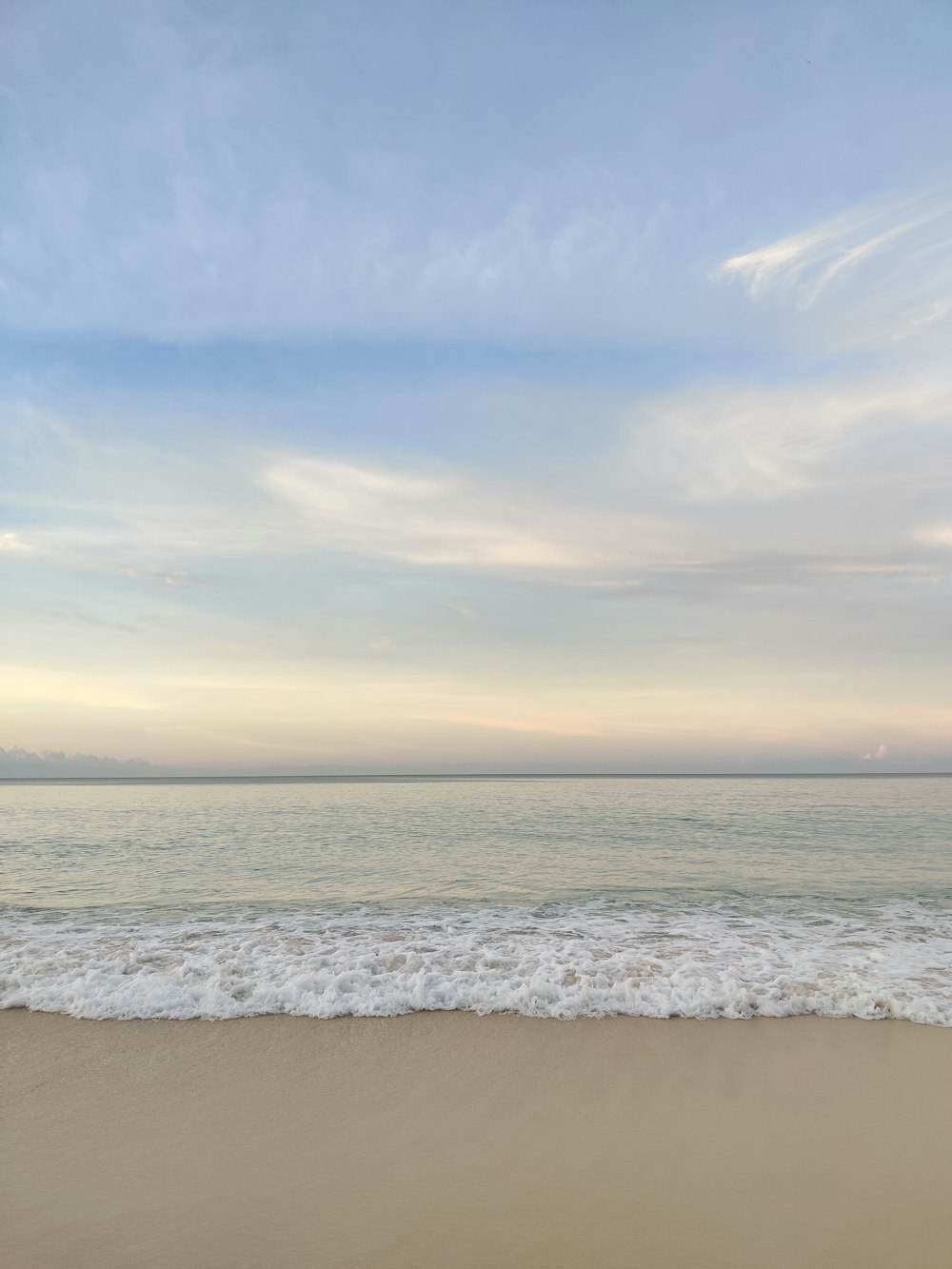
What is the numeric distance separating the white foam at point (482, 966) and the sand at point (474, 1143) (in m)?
0.39

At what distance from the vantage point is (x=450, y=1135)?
5.49 meters

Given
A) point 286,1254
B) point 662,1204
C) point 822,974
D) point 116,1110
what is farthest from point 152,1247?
point 822,974

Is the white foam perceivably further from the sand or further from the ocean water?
the sand

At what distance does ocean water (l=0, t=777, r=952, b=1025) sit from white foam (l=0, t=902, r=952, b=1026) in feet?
0.12

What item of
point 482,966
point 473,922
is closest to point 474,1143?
point 482,966

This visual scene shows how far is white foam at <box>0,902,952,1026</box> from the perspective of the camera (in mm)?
7953

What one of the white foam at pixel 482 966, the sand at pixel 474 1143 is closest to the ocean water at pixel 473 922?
the white foam at pixel 482 966

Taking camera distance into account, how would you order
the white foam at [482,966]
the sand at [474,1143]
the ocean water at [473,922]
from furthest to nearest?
the ocean water at [473,922]
the white foam at [482,966]
the sand at [474,1143]

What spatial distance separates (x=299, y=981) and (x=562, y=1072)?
11.2 feet

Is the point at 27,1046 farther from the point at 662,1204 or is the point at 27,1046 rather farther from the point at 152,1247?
the point at 662,1204

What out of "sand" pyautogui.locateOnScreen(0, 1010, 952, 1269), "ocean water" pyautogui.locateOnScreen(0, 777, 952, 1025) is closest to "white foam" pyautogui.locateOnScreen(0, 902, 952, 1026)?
"ocean water" pyautogui.locateOnScreen(0, 777, 952, 1025)

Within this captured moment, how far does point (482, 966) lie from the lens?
9273 mm

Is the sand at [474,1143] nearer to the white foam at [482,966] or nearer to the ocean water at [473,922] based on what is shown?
the white foam at [482,966]

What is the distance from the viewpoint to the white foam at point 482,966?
7.95 meters
